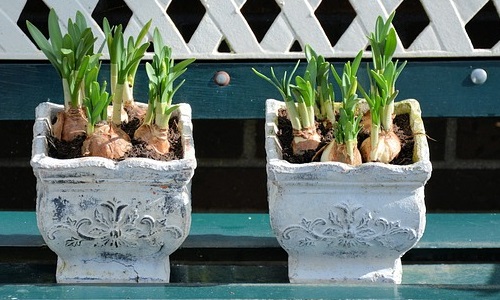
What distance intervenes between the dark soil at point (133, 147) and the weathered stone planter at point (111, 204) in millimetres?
31

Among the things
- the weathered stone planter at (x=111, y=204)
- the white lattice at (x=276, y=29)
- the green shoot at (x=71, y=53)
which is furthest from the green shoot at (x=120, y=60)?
the white lattice at (x=276, y=29)

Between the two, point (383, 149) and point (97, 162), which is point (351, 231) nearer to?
point (383, 149)

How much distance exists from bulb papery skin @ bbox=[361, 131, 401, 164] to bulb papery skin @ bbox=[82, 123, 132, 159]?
457 millimetres

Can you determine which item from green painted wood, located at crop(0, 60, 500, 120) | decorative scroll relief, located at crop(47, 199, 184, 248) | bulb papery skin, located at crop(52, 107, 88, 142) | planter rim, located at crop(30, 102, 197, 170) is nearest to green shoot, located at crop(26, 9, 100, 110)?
bulb papery skin, located at crop(52, 107, 88, 142)

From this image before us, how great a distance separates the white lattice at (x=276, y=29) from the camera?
2.50 meters

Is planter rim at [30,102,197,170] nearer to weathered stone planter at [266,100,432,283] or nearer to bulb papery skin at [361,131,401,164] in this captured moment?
weathered stone planter at [266,100,432,283]

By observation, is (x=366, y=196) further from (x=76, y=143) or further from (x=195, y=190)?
(x=195, y=190)

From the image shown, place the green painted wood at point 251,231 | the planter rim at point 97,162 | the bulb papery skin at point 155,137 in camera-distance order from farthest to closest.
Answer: the green painted wood at point 251,231 < the bulb papery skin at point 155,137 < the planter rim at point 97,162

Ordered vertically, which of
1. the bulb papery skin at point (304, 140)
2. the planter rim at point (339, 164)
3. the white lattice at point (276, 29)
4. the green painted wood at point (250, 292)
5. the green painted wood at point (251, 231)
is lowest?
the green painted wood at point (250, 292)

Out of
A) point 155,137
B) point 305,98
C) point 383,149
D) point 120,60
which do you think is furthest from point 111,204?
point 383,149

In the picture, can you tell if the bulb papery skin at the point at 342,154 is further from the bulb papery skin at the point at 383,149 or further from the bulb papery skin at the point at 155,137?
the bulb papery skin at the point at 155,137

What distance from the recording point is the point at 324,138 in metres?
2.21

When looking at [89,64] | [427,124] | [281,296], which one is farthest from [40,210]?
[427,124]

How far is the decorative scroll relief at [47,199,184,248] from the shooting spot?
6.85ft
